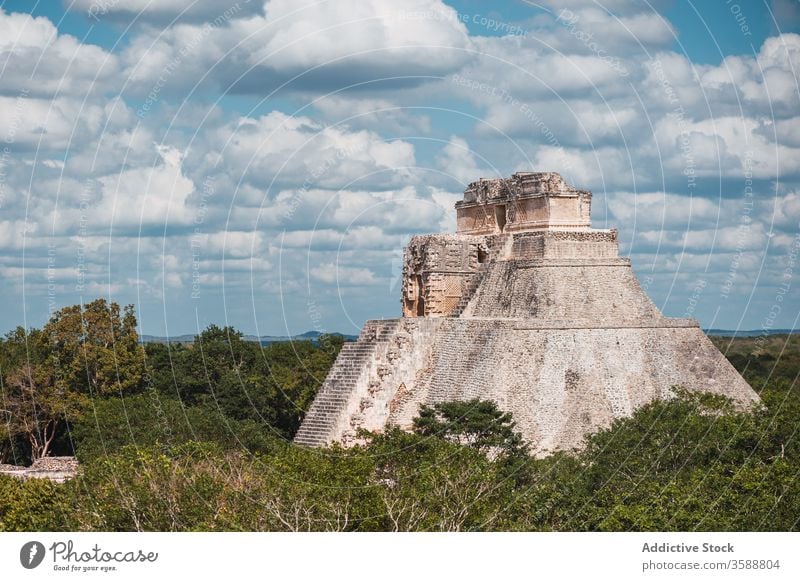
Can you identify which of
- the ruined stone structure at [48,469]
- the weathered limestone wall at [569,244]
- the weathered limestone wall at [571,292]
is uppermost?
the weathered limestone wall at [569,244]

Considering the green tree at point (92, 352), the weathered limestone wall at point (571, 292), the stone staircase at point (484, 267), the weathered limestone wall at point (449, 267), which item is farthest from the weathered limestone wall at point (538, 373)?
the green tree at point (92, 352)

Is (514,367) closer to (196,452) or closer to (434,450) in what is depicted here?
(434,450)

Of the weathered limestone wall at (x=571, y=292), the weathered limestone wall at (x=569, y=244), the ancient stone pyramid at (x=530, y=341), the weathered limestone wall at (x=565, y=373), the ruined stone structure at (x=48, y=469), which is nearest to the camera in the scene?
the weathered limestone wall at (x=565, y=373)

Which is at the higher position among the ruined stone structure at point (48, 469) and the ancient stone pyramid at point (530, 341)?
the ancient stone pyramid at point (530, 341)

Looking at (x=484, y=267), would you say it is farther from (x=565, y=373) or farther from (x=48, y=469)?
(x=48, y=469)

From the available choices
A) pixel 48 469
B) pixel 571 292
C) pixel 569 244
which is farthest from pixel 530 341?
pixel 48 469

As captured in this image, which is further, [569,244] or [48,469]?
[48,469]

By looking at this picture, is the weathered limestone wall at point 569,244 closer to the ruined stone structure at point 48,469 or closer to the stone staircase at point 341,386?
the stone staircase at point 341,386
